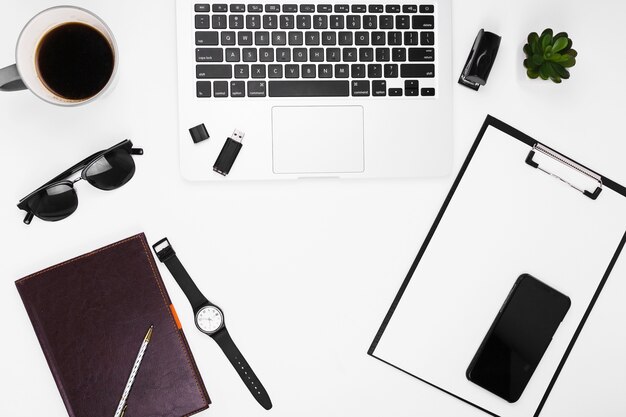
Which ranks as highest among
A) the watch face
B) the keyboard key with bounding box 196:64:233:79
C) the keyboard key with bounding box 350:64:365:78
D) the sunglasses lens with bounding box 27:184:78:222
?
the keyboard key with bounding box 350:64:365:78

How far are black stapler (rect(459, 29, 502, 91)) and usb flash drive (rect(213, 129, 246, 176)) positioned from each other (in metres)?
0.42

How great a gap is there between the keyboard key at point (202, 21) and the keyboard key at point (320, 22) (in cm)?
18

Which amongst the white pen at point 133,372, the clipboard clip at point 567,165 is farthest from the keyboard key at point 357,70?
the white pen at point 133,372

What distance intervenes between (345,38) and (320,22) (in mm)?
51

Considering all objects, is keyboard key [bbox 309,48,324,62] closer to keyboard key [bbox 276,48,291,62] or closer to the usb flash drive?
keyboard key [bbox 276,48,291,62]

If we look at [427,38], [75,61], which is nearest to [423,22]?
[427,38]

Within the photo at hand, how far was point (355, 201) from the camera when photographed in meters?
0.92

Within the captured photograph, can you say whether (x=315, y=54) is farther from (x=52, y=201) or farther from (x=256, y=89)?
(x=52, y=201)

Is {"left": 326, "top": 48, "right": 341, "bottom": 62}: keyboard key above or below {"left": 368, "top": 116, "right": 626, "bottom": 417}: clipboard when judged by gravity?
above

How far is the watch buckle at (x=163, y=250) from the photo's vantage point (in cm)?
88

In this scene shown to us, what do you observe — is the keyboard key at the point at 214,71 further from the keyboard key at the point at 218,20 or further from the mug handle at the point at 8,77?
the mug handle at the point at 8,77

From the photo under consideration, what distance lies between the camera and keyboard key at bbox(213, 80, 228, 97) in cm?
84

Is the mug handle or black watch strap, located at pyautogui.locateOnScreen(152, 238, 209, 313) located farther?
black watch strap, located at pyautogui.locateOnScreen(152, 238, 209, 313)

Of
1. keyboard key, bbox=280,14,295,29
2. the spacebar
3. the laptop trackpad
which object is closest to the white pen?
Answer: the laptop trackpad
